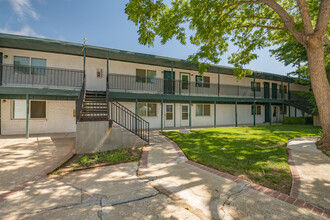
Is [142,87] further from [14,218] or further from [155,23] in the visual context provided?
[14,218]

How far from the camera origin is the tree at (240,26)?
6.05 m

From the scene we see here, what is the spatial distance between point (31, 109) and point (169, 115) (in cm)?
1001

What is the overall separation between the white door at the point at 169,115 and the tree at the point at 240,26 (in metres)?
5.46

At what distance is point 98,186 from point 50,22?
13.8 meters

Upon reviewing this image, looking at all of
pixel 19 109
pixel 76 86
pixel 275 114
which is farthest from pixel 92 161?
pixel 275 114

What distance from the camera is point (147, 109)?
1339 centimetres

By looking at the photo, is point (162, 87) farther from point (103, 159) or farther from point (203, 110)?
point (103, 159)

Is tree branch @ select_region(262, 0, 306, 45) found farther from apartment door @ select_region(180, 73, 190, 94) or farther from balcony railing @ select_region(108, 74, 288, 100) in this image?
apartment door @ select_region(180, 73, 190, 94)

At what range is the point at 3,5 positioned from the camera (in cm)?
959

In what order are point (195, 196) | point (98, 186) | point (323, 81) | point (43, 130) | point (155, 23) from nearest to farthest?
point (195, 196) < point (98, 186) < point (323, 81) < point (155, 23) < point (43, 130)

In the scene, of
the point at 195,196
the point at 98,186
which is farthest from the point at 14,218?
the point at 195,196

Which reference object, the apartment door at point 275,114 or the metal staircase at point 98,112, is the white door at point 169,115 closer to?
the metal staircase at point 98,112

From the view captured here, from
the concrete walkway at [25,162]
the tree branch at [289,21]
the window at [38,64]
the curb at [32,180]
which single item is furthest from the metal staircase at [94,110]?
the tree branch at [289,21]

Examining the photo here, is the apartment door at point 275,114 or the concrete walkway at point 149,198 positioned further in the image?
the apartment door at point 275,114
